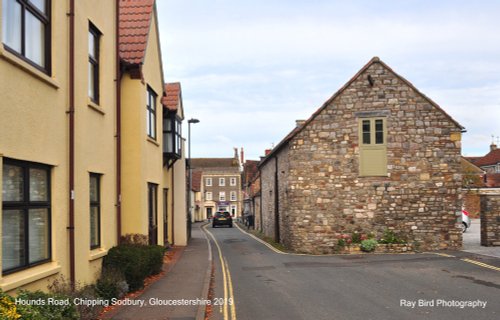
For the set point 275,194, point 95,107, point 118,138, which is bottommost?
point 275,194

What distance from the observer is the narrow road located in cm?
950

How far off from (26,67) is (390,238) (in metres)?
16.6

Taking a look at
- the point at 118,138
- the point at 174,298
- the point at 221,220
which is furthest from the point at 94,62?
the point at 221,220

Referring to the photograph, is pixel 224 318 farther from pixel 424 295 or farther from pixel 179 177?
pixel 179 177

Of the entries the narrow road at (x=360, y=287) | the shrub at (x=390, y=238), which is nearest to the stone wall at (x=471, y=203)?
the shrub at (x=390, y=238)

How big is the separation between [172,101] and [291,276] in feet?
34.2

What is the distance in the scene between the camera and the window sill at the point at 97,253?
1052cm

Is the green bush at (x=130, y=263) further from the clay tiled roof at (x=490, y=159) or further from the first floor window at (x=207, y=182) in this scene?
the first floor window at (x=207, y=182)

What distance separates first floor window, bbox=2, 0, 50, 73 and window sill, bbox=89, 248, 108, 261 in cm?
409

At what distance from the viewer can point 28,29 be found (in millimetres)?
7695

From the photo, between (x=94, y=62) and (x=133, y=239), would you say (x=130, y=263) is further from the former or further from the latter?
(x=94, y=62)

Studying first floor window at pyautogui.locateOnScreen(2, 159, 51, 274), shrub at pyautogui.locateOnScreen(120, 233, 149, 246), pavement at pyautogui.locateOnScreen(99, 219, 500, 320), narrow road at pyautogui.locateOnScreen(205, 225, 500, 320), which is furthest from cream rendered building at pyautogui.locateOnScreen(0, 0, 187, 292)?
narrow road at pyautogui.locateOnScreen(205, 225, 500, 320)

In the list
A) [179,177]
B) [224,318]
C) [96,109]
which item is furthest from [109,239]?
[179,177]

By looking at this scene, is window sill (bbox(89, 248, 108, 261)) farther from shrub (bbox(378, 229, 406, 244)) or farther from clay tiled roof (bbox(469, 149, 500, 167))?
clay tiled roof (bbox(469, 149, 500, 167))
